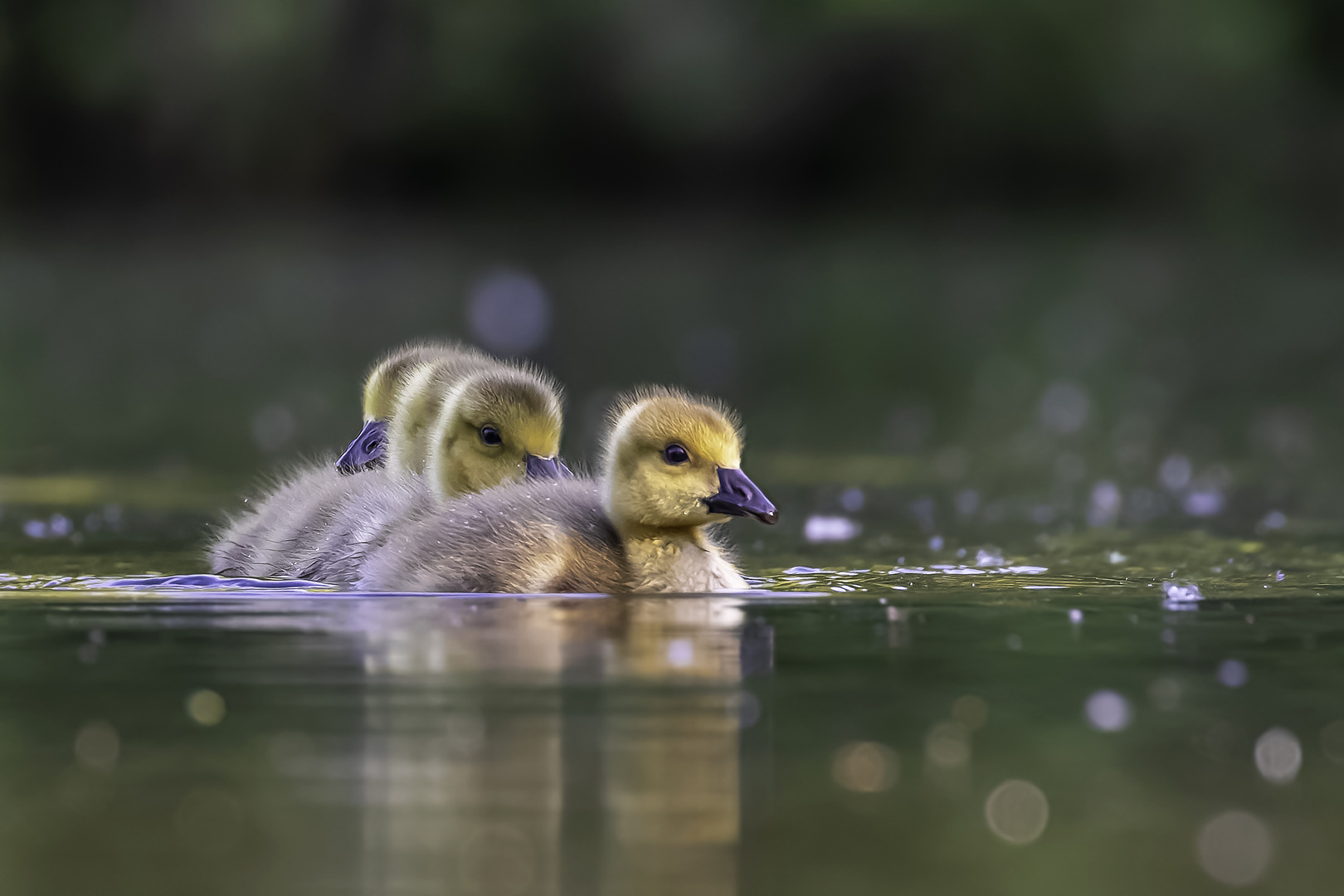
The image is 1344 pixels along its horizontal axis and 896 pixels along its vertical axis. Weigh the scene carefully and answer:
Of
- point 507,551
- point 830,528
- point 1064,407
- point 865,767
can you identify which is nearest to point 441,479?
point 507,551

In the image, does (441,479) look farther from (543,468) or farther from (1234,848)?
(1234,848)

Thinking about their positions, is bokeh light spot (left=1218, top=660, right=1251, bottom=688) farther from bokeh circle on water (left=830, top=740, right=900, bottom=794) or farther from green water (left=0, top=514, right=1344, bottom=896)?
bokeh circle on water (left=830, top=740, right=900, bottom=794)

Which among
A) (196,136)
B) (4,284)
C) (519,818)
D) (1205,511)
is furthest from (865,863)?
(196,136)

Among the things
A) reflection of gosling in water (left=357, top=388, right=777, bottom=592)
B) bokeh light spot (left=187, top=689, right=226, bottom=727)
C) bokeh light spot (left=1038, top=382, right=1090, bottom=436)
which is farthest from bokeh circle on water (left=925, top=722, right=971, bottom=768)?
bokeh light spot (left=1038, top=382, right=1090, bottom=436)

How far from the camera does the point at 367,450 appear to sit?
934 centimetres

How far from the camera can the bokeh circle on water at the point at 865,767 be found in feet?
15.1

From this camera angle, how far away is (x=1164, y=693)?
562 cm

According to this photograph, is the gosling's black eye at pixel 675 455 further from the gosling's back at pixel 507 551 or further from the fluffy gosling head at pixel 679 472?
the gosling's back at pixel 507 551

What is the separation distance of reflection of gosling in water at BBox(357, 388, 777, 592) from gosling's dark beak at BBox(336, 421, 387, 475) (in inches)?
63.1

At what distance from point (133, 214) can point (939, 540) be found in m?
39.9

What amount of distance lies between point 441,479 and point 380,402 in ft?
4.50

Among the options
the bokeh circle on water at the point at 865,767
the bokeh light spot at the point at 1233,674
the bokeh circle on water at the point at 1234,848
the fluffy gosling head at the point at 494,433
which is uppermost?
the fluffy gosling head at the point at 494,433

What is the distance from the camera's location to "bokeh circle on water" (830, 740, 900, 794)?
181 inches

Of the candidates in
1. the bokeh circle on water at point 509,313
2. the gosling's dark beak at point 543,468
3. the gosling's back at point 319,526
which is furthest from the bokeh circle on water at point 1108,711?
the bokeh circle on water at point 509,313
